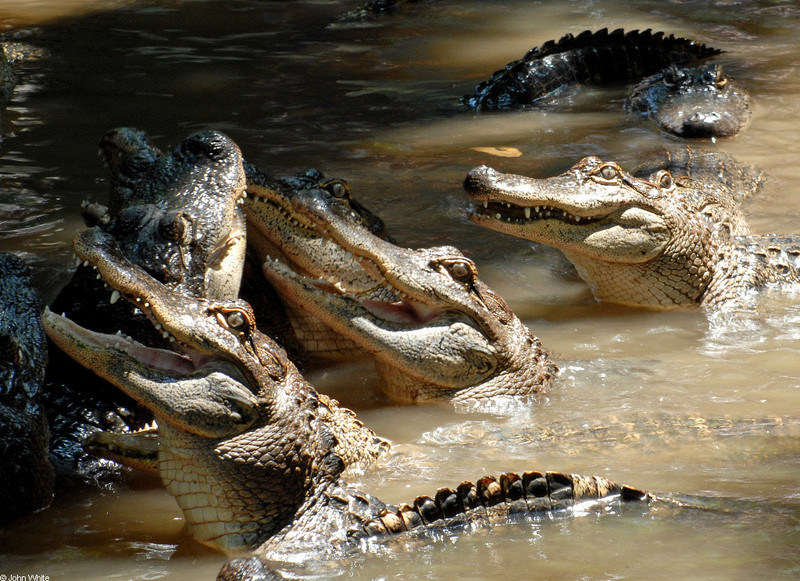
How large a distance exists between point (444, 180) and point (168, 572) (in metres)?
4.77

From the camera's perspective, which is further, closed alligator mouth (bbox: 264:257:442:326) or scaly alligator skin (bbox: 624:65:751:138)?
scaly alligator skin (bbox: 624:65:751:138)

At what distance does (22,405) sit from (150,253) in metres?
0.89

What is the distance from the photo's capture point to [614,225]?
5750 mm

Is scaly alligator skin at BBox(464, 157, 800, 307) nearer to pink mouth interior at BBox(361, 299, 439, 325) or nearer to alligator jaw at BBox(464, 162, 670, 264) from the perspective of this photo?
alligator jaw at BBox(464, 162, 670, 264)

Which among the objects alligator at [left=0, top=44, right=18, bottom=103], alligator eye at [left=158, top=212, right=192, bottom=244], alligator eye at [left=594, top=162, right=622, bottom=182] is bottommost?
alligator eye at [left=158, top=212, right=192, bottom=244]

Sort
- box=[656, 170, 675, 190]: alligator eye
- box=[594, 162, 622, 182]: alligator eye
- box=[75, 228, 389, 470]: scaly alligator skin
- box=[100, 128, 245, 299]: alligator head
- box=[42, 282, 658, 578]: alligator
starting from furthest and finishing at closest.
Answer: box=[656, 170, 675, 190]: alligator eye < box=[594, 162, 622, 182]: alligator eye < box=[100, 128, 245, 299]: alligator head < box=[75, 228, 389, 470]: scaly alligator skin < box=[42, 282, 658, 578]: alligator

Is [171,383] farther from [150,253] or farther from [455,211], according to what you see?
[455,211]

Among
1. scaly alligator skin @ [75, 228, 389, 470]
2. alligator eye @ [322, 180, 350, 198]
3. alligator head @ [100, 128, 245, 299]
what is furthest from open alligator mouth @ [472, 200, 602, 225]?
scaly alligator skin @ [75, 228, 389, 470]

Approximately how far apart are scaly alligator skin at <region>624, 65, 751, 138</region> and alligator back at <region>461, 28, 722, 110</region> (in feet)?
2.62

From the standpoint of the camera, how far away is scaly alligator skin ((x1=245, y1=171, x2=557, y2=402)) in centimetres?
456

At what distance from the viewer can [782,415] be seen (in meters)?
4.23

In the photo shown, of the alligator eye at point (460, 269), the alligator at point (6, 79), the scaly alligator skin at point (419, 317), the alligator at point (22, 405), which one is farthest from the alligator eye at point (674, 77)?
the alligator at point (22, 405)

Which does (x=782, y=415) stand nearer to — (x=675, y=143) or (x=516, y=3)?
(x=675, y=143)

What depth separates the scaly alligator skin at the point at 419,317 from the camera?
15.0 ft
